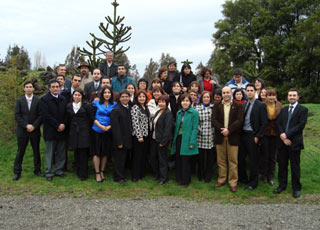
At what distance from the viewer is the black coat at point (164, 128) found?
7.03m

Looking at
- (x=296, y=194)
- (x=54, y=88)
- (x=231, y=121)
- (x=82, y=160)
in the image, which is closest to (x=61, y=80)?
(x=54, y=88)

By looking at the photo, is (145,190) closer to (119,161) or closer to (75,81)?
(119,161)

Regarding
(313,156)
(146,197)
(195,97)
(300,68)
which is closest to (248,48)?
(300,68)

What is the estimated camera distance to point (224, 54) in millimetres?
32000

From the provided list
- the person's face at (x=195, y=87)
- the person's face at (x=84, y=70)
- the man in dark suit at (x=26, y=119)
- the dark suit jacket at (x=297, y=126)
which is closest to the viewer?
the dark suit jacket at (x=297, y=126)

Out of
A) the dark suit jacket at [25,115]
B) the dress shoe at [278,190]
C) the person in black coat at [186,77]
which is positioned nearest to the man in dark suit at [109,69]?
the person in black coat at [186,77]

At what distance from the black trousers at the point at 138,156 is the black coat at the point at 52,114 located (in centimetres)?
194

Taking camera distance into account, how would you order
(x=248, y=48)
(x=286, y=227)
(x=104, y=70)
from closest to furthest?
Result: (x=286, y=227), (x=104, y=70), (x=248, y=48)

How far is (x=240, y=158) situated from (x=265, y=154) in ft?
2.35

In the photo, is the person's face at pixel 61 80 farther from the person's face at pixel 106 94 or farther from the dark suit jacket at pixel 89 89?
the person's face at pixel 106 94

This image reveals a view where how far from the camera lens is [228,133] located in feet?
22.0

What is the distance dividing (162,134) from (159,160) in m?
0.73

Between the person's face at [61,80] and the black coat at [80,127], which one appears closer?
the black coat at [80,127]

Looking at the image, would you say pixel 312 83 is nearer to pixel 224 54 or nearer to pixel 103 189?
pixel 224 54
